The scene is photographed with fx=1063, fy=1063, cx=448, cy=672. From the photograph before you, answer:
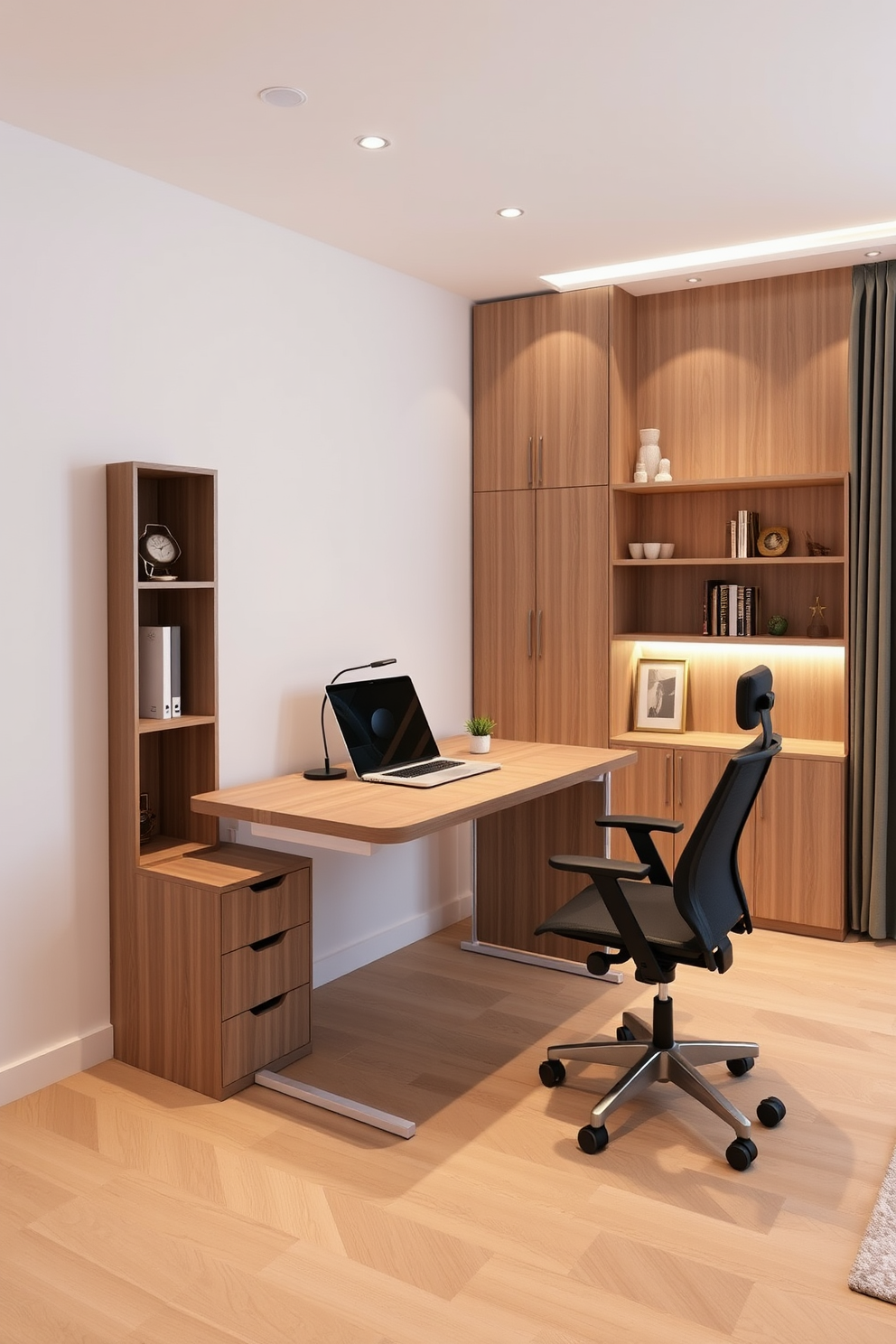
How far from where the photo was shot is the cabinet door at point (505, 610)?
4809mm

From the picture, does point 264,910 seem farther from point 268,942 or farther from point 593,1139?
point 593,1139

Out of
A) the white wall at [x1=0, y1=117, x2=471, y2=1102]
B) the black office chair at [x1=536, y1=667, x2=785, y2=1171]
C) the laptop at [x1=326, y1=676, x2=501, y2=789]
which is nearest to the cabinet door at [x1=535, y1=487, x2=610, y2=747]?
the white wall at [x1=0, y1=117, x2=471, y2=1102]

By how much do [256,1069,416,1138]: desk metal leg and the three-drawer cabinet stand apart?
0.24ft

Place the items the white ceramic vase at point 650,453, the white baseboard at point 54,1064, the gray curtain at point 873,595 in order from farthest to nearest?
the white ceramic vase at point 650,453, the gray curtain at point 873,595, the white baseboard at point 54,1064

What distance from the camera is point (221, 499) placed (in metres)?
3.55

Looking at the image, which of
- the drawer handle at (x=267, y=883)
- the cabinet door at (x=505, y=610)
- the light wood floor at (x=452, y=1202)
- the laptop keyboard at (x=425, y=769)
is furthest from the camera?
the cabinet door at (x=505, y=610)

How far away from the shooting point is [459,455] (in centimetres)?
484

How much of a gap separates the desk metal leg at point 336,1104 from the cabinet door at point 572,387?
277 centimetres

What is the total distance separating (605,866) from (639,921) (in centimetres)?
25

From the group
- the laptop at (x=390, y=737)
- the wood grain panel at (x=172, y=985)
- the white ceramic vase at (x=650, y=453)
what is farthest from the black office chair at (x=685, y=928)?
the white ceramic vase at (x=650, y=453)

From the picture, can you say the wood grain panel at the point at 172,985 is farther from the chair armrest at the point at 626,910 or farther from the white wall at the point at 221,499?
the chair armrest at the point at 626,910

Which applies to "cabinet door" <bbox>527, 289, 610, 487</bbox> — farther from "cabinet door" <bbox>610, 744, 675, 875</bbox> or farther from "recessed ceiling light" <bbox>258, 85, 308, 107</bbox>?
"recessed ceiling light" <bbox>258, 85, 308, 107</bbox>

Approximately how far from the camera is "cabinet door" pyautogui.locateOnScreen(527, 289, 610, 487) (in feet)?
15.1

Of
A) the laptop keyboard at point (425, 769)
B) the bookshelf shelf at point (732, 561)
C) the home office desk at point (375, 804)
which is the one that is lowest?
the home office desk at point (375, 804)
